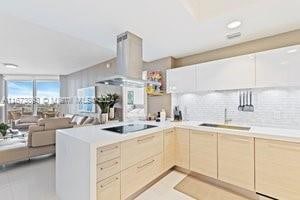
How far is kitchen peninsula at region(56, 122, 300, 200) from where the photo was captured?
1.64 m

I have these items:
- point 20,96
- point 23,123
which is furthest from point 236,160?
point 20,96

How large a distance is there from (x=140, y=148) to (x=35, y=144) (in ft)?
8.06

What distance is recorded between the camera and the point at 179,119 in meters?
3.30

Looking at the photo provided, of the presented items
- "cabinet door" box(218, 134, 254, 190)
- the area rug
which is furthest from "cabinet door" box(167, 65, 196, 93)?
the area rug

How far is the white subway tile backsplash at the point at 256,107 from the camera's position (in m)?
2.31

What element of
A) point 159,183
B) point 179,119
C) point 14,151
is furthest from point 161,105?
point 14,151

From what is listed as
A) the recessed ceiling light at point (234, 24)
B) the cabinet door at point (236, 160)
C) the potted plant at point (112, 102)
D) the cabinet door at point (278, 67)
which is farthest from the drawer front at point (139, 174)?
the potted plant at point (112, 102)

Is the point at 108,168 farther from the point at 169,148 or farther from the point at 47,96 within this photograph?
the point at 47,96

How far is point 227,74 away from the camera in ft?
8.72

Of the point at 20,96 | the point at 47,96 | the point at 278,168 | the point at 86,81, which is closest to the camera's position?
the point at 278,168

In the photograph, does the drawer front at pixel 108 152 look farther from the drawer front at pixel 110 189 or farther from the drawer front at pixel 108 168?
the drawer front at pixel 110 189

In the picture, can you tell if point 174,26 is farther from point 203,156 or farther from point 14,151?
point 14,151

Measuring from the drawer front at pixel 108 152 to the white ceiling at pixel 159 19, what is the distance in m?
1.51

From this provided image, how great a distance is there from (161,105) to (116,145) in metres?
2.08
